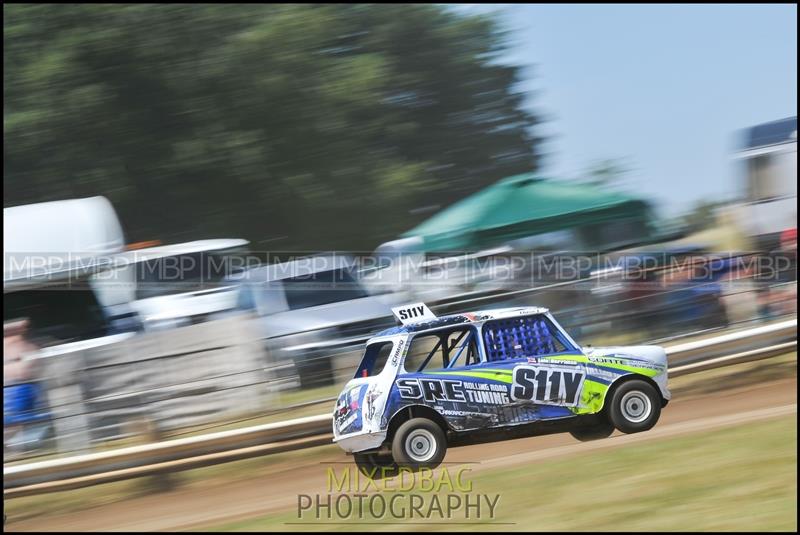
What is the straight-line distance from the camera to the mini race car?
20.7ft

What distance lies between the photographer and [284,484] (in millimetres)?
7723

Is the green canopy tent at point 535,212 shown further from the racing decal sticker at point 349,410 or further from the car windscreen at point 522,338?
the racing decal sticker at point 349,410

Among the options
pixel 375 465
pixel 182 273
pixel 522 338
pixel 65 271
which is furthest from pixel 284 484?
pixel 182 273

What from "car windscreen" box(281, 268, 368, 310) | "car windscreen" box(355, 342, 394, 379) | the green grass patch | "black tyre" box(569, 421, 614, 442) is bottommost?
the green grass patch

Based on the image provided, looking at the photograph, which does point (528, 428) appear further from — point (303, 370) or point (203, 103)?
point (203, 103)

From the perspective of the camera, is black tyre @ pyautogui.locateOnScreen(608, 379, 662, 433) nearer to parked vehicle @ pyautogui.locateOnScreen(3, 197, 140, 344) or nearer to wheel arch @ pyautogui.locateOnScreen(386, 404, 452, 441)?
wheel arch @ pyautogui.locateOnScreen(386, 404, 452, 441)

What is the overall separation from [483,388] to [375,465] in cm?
96

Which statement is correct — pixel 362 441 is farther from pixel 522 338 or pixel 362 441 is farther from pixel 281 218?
pixel 281 218

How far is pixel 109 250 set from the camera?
1170 cm

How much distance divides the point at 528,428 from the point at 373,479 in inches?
46.2

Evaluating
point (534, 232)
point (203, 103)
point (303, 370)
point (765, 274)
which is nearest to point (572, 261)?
point (534, 232)

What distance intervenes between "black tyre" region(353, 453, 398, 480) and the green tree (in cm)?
1242

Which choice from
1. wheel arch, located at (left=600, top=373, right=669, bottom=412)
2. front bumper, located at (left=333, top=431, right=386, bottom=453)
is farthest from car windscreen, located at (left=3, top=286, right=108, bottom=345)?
wheel arch, located at (left=600, top=373, right=669, bottom=412)

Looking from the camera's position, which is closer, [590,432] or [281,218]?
[590,432]
